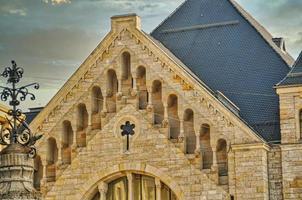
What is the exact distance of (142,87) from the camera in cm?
4462

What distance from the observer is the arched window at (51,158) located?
45000 mm

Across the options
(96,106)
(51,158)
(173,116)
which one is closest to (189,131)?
(173,116)

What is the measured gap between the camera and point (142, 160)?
43.6 meters

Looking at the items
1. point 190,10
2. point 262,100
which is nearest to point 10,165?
point 262,100

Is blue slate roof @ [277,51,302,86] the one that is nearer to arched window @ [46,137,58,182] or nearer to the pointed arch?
the pointed arch

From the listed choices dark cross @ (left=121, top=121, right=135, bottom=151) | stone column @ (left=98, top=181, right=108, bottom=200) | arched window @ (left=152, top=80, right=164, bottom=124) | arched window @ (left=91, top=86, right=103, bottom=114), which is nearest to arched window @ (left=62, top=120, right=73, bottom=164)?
arched window @ (left=91, top=86, right=103, bottom=114)

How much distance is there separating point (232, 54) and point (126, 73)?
5616 mm

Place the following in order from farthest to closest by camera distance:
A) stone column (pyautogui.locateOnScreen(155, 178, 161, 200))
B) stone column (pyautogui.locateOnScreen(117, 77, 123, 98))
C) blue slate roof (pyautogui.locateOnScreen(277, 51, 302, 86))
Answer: stone column (pyautogui.locateOnScreen(117, 77, 123, 98))
stone column (pyautogui.locateOnScreen(155, 178, 161, 200))
blue slate roof (pyautogui.locateOnScreen(277, 51, 302, 86))

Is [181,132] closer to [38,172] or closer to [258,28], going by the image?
[38,172]

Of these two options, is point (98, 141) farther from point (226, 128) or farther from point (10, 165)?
point (10, 165)

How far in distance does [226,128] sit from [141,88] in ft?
14.7

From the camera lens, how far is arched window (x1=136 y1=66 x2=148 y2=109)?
146 feet

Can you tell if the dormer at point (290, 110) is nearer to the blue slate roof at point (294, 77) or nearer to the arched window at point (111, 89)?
the blue slate roof at point (294, 77)

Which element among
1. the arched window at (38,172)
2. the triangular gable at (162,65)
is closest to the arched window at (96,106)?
the triangular gable at (162,65)
